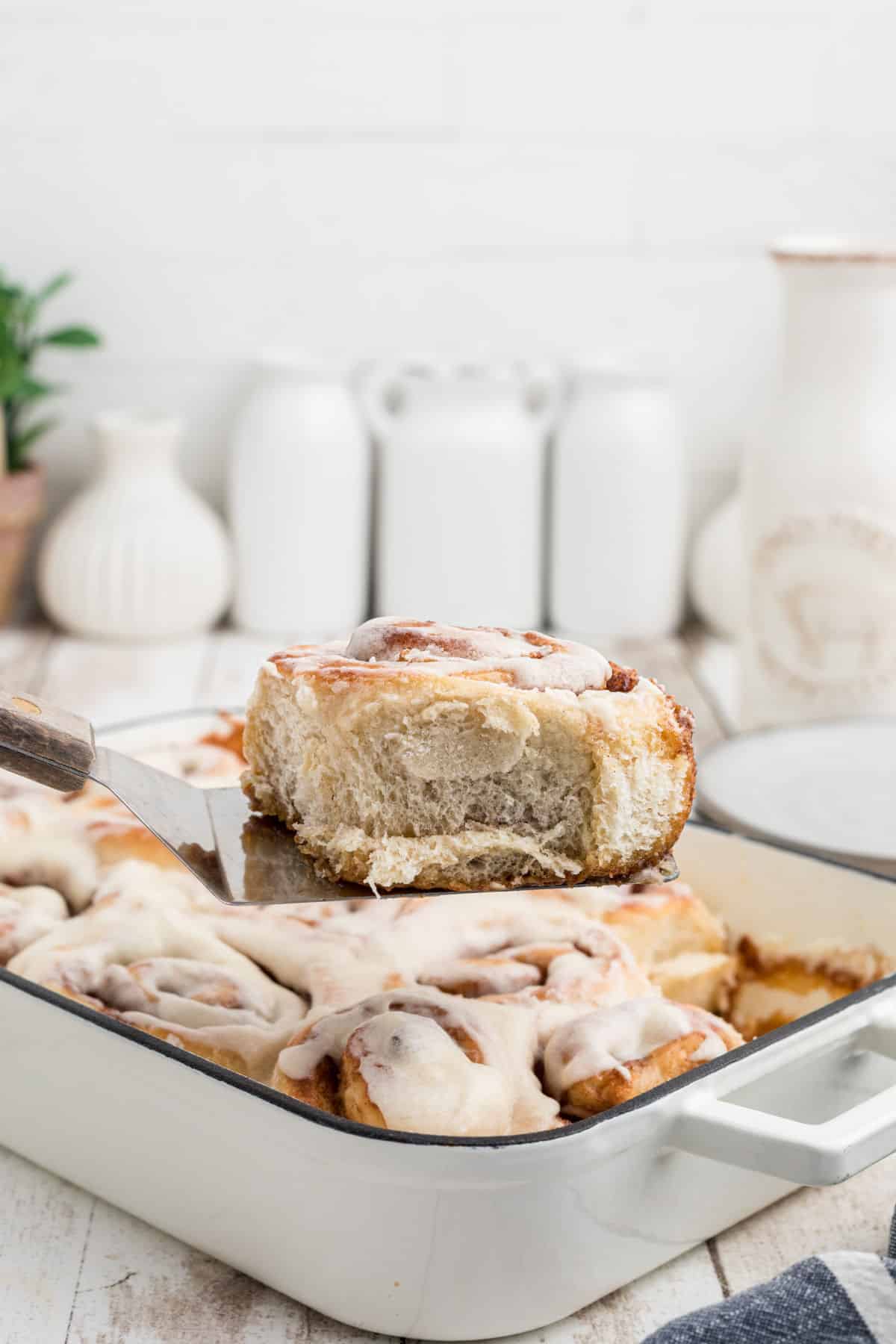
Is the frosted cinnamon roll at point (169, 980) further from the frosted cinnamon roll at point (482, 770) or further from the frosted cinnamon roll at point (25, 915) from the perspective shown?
the frosted cinnamon roll at point (482, 770)

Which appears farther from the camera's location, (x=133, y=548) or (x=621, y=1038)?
(x=133, y=548)

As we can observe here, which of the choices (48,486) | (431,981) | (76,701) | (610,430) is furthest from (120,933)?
(48,486)

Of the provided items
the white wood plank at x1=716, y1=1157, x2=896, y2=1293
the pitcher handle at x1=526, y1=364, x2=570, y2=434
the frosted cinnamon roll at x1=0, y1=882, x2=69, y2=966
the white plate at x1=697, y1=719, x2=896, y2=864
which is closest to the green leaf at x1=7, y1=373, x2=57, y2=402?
the pitcher handle at x1=526, y1=364, x2=570, y2=434

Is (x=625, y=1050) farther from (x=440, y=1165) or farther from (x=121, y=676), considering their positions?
(x=121, y=676)

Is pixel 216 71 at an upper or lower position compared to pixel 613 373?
upper

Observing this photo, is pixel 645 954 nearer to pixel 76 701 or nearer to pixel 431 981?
pixel 431 981

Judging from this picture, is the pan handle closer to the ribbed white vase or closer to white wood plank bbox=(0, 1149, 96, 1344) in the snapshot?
white wood plank bbox=(0, 1149, 96, 1344)

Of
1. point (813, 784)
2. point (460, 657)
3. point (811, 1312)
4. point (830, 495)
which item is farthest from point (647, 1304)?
point (830, 495)
